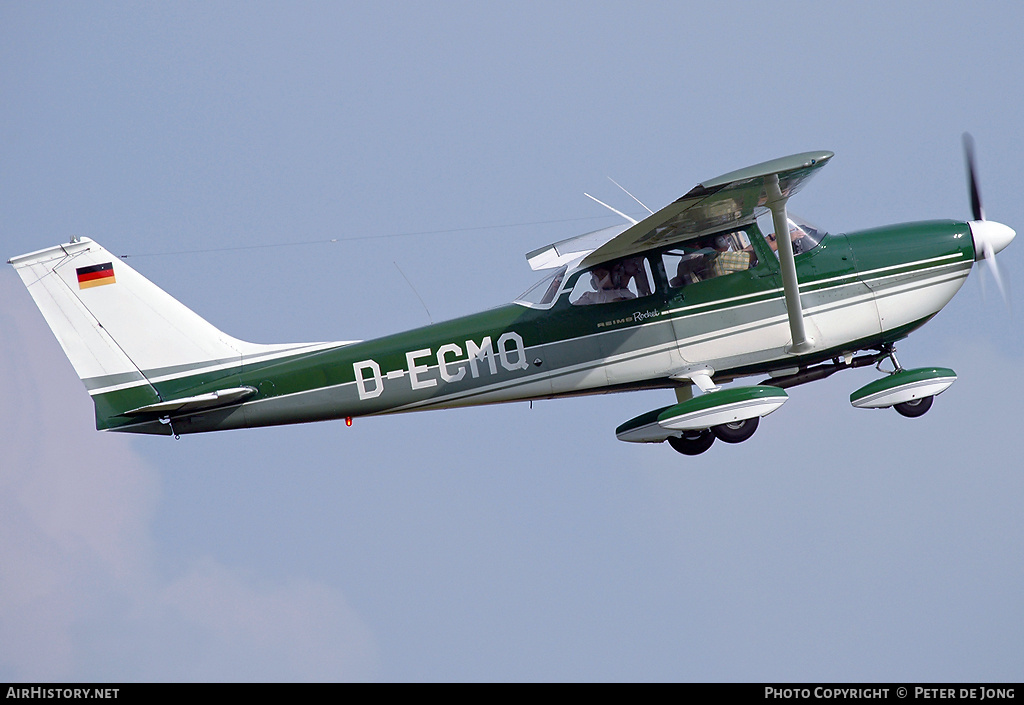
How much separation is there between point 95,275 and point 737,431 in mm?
7226

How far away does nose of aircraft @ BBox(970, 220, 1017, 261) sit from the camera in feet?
43.7

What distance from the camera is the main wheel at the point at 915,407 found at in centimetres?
1309

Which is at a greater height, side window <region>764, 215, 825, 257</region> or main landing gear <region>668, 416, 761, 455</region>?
side window <region>764, 215, 825, 257</region>

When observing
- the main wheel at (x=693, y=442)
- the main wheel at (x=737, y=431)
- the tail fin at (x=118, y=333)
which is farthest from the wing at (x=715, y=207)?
the tail fin at (x=118, y=333)

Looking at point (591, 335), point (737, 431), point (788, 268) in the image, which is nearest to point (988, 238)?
point (788, 268)

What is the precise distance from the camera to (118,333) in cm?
1341

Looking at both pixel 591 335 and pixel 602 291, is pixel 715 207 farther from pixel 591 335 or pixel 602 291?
pixel 591 335

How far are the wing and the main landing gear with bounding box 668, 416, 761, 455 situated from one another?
6.80 ft

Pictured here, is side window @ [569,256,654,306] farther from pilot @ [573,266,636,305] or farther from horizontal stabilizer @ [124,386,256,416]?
horizontal stabilizer @ [124,386,256,416]

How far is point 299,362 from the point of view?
13.4 meters

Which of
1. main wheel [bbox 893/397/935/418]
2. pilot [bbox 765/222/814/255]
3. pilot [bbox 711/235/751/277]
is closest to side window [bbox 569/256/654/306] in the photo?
pilot [bbox 711/235/751/277]

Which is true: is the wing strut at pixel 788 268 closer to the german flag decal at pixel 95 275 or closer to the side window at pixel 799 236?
the side window at pixel 799 236
